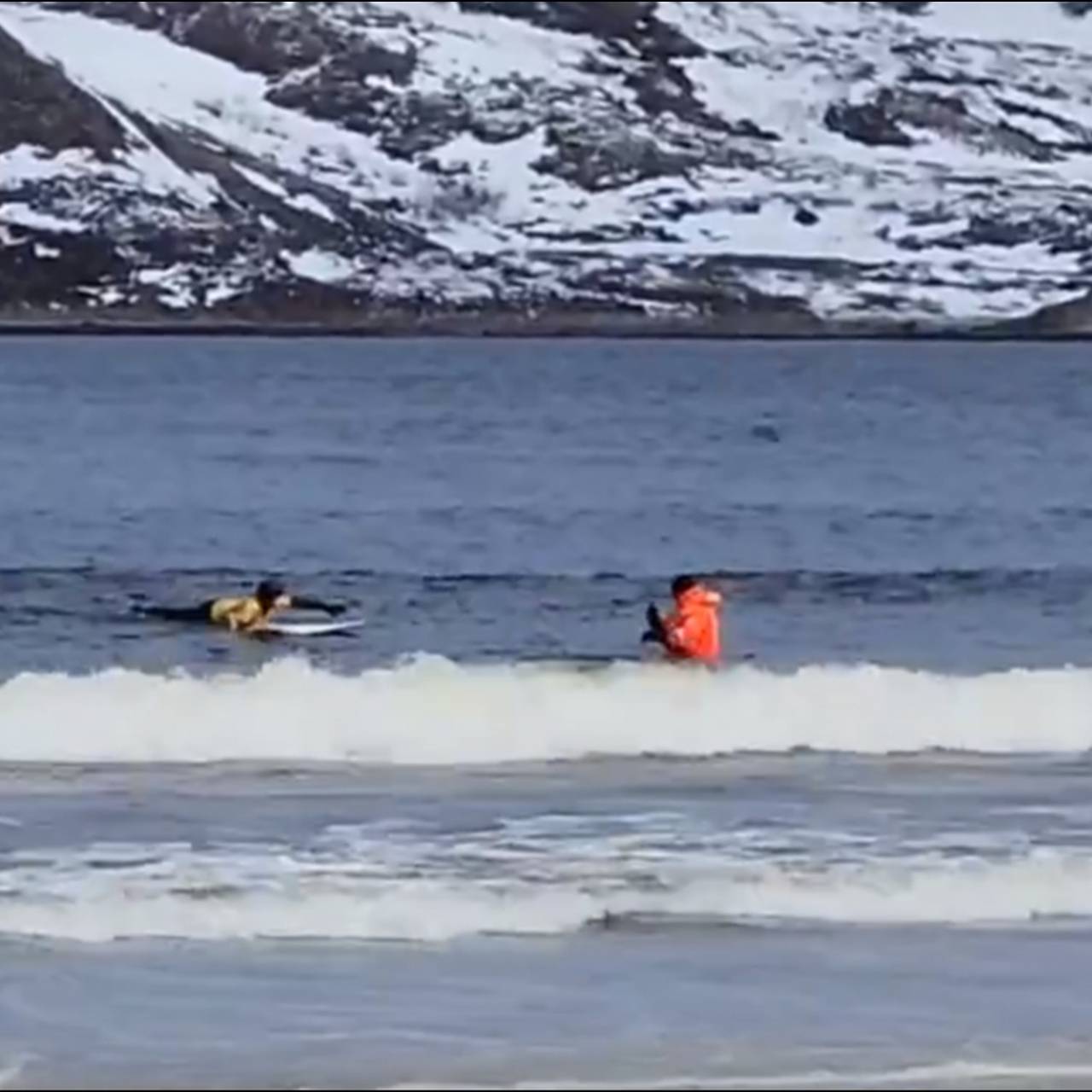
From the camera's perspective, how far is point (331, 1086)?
10188 millimetres

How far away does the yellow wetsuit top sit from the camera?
2777 cm

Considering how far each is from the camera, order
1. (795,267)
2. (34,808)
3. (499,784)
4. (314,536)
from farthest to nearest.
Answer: (795,267) → (314,536) → (499,784) → (34,808)

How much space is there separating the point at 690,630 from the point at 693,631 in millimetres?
18

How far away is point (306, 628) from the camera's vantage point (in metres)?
29.0

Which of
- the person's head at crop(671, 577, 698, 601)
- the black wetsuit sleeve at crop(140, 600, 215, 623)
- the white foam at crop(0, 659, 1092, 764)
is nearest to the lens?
the white foam at crop(0, 659, 1092, 764)

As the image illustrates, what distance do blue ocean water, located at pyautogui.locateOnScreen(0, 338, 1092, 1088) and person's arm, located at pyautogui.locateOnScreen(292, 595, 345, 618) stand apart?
1.44ft

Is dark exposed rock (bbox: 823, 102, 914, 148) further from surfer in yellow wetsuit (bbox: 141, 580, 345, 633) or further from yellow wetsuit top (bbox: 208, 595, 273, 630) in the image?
yellow wetsuit top (bbox: 208, 595, 273, 630)

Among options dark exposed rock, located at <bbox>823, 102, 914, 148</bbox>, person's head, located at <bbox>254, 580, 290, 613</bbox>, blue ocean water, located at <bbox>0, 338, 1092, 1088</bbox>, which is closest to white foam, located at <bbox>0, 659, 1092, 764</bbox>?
blue ocean water, located at <bbox>0, 338, 1092, 1088</bbox>

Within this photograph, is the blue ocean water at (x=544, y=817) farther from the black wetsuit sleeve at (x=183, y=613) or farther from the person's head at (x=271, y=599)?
the person's head at (x=271, y=599)

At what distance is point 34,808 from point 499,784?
2468 millimetres

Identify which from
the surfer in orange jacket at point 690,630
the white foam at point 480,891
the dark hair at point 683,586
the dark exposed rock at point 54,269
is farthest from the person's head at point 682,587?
the dark exposed rock at point 54,269

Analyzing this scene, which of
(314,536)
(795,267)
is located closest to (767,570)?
(314,536)

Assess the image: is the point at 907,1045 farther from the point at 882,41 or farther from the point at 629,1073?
the point at 882,41

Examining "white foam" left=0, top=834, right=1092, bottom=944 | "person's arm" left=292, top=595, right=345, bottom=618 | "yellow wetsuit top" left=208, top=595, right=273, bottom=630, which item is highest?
"person's arm" left=292, top=595, right=345, bottom=618
